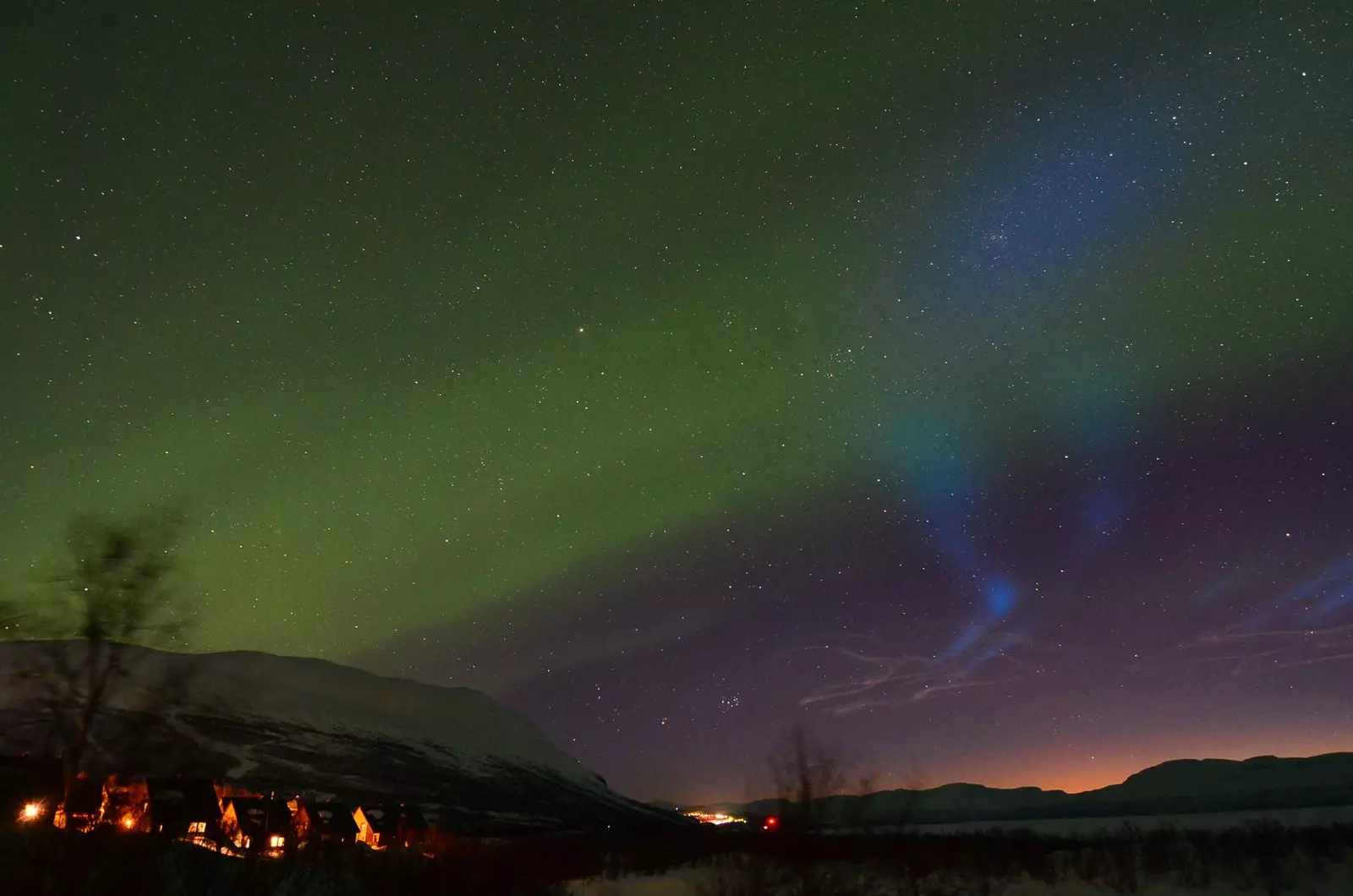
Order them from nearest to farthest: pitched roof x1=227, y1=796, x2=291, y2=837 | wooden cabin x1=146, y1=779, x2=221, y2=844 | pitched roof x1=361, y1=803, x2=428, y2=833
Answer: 1. wooden cabin x1=146, y1=779, x2=221, y2=844
2. pitched roof x1=227, y1=796, x2=291, y2=837
3. pitched roof x1=361, y1=803, x2=428, y2=833

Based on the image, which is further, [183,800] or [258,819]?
[258,819]

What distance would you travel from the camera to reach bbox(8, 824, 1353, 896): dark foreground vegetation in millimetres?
12758

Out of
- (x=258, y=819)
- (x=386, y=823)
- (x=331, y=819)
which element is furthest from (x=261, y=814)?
(x=386, y=823)

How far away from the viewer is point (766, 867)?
25859 millimetres

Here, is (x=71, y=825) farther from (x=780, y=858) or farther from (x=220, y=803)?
(x=220, y=803)

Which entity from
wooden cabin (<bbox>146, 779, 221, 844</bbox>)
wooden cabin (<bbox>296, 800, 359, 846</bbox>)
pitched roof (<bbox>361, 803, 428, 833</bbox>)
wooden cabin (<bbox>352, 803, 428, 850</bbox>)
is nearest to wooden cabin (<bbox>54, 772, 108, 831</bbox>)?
wooden cabin (<bbox>146, 779, 221, 844</bbox>)

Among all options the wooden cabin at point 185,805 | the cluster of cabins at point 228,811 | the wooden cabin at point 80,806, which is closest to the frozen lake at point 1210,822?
the wooden cabin at point 80,806

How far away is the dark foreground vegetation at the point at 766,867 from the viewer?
12.8 metres

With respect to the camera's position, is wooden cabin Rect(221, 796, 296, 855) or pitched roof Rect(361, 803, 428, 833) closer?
wooden cabin Rect(221, 796, 296, 855)

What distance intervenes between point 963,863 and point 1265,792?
183 meters

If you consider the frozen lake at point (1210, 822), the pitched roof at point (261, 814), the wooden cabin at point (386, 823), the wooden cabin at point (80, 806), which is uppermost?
the wooden cabin at point (80, 806)

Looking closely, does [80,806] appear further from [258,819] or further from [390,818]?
[390,818]

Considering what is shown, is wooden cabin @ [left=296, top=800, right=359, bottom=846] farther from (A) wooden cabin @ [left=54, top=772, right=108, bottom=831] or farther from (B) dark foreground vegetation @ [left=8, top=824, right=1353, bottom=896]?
(B) dark foreground vegetation @ [left=8, top=824, right=1353, bottom=896]

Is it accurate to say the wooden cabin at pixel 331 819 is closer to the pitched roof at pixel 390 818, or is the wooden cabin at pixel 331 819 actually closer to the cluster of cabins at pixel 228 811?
the cluster of cabins at pixel 228 811
